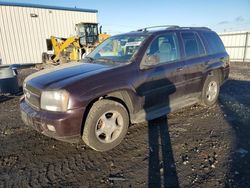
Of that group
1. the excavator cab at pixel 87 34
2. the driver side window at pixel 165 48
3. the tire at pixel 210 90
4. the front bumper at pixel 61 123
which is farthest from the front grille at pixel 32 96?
the excavator cab at pixel 87 34

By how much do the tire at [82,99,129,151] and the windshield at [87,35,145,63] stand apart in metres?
0.97

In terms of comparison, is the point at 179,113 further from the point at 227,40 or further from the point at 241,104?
the point at 227,40

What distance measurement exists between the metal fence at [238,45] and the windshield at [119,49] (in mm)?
16909

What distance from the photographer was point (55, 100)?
10.1 feet

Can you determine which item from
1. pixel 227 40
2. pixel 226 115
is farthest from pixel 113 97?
pixel 227 40

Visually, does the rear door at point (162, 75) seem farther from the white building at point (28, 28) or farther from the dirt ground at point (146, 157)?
the white building at point (28, 28)

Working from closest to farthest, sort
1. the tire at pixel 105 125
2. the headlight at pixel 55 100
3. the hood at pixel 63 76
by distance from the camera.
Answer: the headlight at pixel 55 100 → the hood at pixel 63 76 → the tire at pixel 105 125

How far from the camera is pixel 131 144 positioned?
3.84 m

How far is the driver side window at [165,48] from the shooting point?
4.16 metres

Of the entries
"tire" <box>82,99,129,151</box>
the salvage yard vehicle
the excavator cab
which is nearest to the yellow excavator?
the excavator cab

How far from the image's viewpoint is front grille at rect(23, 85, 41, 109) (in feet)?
11.0

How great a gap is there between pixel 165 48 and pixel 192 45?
0.97 metres

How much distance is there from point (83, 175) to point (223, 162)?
2071 mm

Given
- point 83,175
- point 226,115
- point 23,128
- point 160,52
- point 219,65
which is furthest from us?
point 219,65
